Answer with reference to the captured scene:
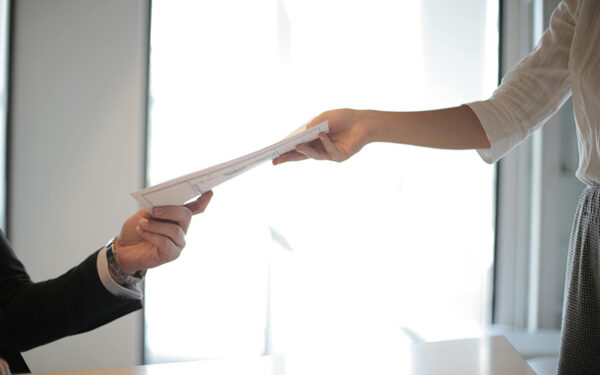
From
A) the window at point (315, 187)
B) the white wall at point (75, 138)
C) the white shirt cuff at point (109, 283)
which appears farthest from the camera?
the window at point (315, 187)

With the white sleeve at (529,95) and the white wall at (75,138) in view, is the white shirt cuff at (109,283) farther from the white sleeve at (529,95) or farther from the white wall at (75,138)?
the white wall at (75,138)

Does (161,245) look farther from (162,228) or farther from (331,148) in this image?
(331,148)

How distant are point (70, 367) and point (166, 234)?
6.51 feet

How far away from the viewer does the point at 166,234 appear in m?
0.85

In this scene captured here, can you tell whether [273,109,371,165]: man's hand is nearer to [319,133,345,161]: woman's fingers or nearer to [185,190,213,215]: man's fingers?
[319,133,345,161]: woman's fingers

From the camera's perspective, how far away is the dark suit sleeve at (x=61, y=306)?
0.89 metres

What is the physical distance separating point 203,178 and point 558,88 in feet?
2.31

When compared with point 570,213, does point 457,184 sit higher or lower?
higher

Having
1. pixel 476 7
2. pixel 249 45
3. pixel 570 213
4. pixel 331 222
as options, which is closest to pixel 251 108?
pixel 249 45

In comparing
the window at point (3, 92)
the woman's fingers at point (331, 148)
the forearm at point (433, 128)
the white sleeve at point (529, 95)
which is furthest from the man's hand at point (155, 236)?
the window at point (3, 92)

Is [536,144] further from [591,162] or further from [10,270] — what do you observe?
[10,270]

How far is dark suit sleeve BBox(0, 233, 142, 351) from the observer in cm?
89

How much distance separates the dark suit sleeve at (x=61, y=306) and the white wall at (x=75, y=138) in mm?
1403

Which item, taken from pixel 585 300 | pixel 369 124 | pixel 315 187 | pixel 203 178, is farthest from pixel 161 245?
pixel 315 187
